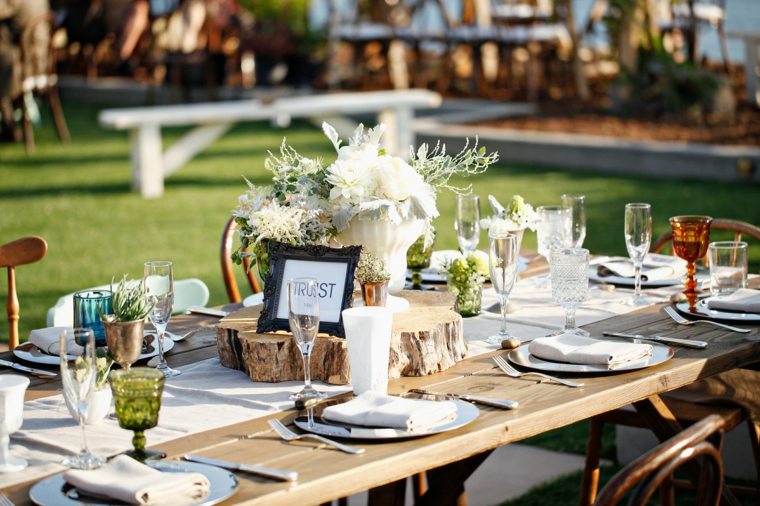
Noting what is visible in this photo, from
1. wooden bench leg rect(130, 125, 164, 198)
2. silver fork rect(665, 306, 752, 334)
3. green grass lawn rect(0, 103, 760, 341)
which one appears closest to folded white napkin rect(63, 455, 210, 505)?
silver fork rect(665, 306, 752, 334)

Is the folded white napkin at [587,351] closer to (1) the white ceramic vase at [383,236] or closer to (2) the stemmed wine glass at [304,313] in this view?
(1) the white ceramic vase at [383,236]

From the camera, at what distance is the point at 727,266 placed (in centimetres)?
311

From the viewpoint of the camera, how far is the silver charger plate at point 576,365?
255cm

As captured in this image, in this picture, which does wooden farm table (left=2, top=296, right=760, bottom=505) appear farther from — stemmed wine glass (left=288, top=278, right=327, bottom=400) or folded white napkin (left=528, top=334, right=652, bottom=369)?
stemmed wine glass (left=288, top=278, right=327, bottom=400)

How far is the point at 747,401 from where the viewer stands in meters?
3.39

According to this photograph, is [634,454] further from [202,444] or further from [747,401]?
[202,444]

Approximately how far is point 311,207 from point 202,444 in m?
0.74

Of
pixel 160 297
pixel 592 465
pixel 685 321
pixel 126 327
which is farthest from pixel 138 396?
pixel 592 465

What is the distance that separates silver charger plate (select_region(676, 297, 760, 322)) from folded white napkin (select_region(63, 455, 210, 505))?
5.12ft

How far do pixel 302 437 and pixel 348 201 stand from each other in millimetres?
721

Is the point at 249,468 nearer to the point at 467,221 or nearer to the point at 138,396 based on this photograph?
the point at 138,396

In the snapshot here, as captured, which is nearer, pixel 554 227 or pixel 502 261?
pixel 502 261

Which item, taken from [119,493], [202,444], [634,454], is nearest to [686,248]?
[634,454]

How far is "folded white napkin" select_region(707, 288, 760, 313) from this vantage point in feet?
9.92
